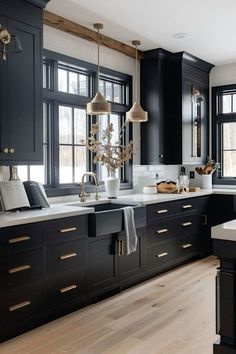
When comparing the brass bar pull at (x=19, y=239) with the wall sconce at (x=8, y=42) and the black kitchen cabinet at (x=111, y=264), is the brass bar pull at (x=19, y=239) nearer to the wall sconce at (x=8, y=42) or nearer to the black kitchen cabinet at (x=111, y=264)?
the black kitchen cabinet at (x=111, y=264)

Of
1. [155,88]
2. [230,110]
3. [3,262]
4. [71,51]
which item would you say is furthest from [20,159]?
[230,110]

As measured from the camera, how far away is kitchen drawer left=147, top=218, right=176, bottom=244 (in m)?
4.31

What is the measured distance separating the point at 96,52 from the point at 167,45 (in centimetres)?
98

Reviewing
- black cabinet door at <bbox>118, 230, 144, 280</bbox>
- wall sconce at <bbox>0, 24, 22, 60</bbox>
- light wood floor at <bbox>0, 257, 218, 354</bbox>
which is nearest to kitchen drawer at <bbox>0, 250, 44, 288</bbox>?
light wood floor at <bbox>0, 257, 218, 354</bbox>

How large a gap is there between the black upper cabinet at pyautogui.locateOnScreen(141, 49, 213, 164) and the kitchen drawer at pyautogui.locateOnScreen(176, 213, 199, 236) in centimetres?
82

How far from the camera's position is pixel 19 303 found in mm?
2840

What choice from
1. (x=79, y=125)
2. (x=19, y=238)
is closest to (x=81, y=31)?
A: (x=79, y=125)

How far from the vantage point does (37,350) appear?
2670 millimetres

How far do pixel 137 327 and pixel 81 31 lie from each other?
3.03 m

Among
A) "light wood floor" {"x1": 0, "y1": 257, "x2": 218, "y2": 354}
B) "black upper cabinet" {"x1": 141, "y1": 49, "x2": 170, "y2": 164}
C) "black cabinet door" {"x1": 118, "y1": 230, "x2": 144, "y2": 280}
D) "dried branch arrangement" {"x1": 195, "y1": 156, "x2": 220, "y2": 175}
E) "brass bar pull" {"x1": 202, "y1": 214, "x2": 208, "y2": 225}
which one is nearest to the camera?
"light wood floor" {"x1": 0, "y1": 257, "x2": 218, "y2": 354}

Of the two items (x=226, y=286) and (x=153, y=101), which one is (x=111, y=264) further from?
(x=153, y=101)

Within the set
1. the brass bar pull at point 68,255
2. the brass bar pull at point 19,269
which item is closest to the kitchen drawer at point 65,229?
the brass bar pull at point 68,255

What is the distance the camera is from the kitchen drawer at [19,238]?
2.71 m

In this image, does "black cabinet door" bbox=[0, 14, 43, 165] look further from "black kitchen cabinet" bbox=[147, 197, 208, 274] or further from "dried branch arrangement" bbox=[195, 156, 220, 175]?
"dried branch arrangement" bbox=[195, 156, 220, 175]
